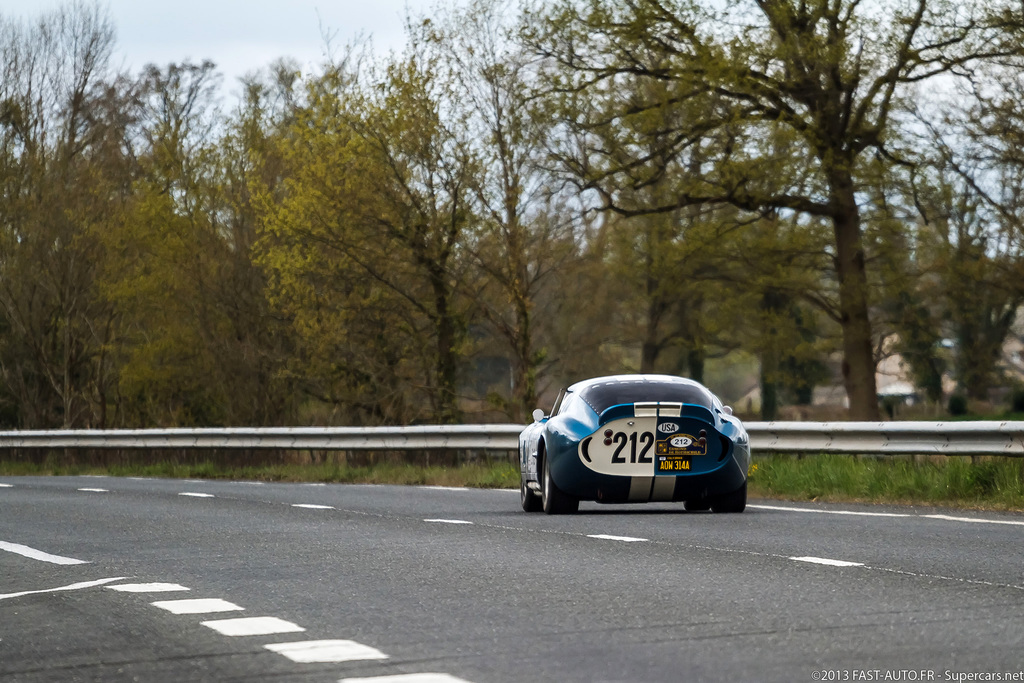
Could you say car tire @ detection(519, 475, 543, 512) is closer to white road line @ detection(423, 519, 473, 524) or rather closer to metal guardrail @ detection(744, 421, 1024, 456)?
white road line @ detection(423, 519, 473, 524)

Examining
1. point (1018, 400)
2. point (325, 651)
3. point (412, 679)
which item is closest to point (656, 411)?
point (325, 651)

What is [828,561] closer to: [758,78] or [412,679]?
[412,679]

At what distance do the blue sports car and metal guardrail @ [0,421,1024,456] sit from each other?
3.05 meters

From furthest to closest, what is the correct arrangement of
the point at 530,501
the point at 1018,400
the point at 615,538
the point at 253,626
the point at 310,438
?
the point at 1018,400
the point at 310,438
the point at 530,501
the point at 615,538
the point at 253,626

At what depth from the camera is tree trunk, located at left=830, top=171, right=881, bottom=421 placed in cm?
3484

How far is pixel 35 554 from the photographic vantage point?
39.4 ft

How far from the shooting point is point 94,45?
47.6 metres

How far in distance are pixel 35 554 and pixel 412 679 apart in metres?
6.86

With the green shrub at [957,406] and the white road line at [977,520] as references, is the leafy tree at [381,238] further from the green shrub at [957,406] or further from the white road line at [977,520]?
the green shrub at [957,406]

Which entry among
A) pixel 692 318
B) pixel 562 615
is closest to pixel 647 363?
pixel 692 318

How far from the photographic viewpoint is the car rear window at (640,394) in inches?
584

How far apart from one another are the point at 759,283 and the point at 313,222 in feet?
31.3

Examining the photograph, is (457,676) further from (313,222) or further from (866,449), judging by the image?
(313,222)

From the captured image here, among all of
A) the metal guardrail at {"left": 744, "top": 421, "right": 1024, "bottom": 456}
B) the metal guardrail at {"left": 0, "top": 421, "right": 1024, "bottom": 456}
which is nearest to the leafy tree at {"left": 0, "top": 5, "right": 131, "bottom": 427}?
the metal guardrail at {"left": 0, "top": 421, "right": 1024, "bottom": 456}
